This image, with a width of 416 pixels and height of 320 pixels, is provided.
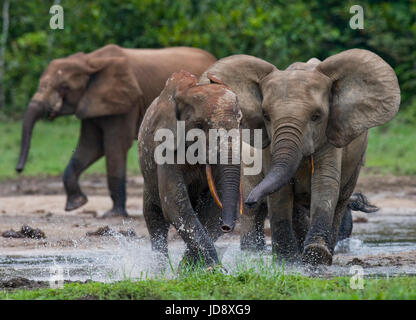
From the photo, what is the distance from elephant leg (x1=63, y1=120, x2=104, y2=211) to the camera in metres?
12.7

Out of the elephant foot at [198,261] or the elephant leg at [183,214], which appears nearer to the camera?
the elephant foot at [198,261]

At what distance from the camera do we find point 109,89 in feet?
43.5

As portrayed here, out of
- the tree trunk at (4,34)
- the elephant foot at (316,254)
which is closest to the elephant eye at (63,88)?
the elephant foot at (316,254)

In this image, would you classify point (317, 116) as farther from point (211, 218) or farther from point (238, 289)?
point (238, 289)

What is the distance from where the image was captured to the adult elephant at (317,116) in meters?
7.42

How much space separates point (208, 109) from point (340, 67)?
4.75 ft

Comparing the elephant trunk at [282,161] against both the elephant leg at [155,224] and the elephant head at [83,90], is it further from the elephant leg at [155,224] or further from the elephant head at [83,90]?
the elephant head at [83,90]

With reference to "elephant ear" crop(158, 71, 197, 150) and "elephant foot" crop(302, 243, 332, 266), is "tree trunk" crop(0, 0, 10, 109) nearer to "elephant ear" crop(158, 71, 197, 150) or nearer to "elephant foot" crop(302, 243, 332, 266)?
"elephant ear" crop(158, 71, 197, 150)

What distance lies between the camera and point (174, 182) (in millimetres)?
7176

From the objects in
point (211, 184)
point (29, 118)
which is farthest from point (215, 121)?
point (29, 118)

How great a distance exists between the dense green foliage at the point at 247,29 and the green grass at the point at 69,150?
133cm

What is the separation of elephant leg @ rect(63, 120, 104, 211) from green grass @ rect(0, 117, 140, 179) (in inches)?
91.1

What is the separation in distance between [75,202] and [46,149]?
6.38 m

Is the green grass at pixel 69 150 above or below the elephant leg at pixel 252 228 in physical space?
below
